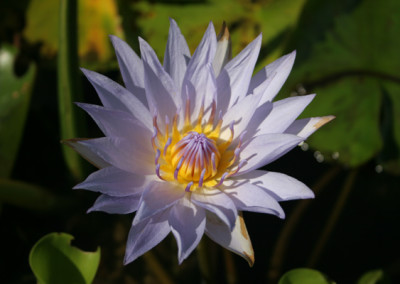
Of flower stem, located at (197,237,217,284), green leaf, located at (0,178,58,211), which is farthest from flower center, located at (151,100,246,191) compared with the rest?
green leaf, located at (0,178,58,211)

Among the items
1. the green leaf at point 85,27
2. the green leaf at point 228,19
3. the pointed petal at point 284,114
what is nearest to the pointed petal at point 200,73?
the pointed petal at point 284,114

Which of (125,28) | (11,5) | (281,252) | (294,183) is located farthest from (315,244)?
(11,5)

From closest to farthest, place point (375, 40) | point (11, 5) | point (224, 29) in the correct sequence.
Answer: point (224, 29) < point (375, 40) < point (11, 5)

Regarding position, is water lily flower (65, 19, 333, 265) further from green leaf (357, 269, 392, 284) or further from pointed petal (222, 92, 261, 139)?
green leaf (357, 269, 392, 284)

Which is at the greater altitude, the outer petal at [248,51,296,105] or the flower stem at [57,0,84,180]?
the outer petal at [248,51,296,105]

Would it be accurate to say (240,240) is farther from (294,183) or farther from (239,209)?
(294,183)

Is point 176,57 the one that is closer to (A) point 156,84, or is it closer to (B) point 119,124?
(A) point 156,84
